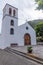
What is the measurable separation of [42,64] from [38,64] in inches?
8.0

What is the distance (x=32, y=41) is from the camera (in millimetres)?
21281

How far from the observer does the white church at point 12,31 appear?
62.9ft

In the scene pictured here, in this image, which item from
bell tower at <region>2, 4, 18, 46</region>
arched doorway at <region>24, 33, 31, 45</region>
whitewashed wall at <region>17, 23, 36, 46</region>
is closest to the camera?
bell tower at <region>2, 4, 18, 46</region>

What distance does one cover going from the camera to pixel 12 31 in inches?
781

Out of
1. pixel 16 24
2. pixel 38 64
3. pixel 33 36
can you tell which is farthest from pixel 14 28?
pixel 38 64

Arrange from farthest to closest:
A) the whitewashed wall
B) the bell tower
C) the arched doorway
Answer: the arched doorway → the whitewashed wall → the bell tower

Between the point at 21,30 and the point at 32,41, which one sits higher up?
the point at 21,30

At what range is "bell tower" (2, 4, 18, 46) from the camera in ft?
62.7

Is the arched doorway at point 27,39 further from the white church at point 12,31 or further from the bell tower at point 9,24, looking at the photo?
the bell tower at point 9,24

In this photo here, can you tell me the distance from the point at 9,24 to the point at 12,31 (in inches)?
46.4

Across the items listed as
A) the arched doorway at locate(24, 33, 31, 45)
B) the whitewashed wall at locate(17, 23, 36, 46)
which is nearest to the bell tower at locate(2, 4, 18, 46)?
the whitewashed wall at locate(17, 23, 36, 46)

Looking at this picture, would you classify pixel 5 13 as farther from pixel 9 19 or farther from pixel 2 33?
pixel 2 33

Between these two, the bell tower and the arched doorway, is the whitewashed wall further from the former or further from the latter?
the bell tower

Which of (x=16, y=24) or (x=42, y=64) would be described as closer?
(x=42, y=64)
